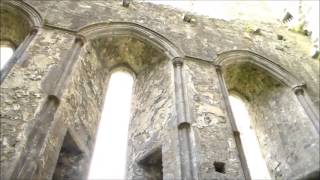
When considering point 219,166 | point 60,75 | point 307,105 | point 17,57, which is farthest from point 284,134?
point 17,57

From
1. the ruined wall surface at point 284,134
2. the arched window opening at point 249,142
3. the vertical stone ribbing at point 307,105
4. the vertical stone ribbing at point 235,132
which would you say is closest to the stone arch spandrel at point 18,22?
the vertical stone ribbing at point 235,132

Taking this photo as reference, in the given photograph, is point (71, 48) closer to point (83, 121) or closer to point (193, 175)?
point (83, 121)

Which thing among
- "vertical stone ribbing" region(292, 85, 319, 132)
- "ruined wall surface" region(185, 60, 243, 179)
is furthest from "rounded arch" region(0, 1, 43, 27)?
"vertical stone ribbing" region(292, 85, 319, 132)

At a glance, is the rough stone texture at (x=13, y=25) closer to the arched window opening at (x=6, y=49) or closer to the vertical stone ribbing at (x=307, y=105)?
the arched window opening at (x=6, y=49)

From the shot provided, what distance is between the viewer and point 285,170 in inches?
282

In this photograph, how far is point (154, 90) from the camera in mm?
7316

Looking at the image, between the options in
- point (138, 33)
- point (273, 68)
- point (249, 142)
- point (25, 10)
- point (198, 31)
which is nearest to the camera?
point (25, 10)

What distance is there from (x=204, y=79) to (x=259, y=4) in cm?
598

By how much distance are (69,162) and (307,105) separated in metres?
5.03

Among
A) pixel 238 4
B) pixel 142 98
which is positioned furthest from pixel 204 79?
pixel 238 4

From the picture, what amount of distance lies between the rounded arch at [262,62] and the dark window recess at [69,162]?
13.0 feet

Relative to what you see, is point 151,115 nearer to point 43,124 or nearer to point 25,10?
point 43,124

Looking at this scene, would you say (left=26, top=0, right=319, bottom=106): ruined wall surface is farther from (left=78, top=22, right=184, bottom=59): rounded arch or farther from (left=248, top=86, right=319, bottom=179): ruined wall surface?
(left=248, top=86, right=319, bottom=179): ruined wall surface

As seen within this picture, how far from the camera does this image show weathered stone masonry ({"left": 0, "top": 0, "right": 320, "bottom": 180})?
5281 millimetres
